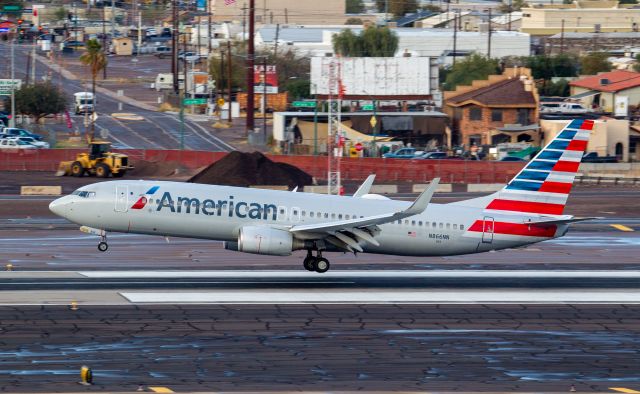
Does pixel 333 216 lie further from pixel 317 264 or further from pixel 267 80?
pixel 267 80

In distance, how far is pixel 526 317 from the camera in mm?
35281

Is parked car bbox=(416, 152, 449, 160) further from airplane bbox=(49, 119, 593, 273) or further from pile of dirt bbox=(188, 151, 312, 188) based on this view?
airplane bbox=(49, 119, 593, 273)

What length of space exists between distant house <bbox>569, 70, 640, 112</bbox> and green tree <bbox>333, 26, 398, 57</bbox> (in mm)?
30259

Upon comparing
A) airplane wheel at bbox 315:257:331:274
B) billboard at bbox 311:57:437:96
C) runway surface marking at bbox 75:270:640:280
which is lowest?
runway surface marking at bbox 75:270:640:280

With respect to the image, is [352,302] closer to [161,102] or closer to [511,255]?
[511,255]

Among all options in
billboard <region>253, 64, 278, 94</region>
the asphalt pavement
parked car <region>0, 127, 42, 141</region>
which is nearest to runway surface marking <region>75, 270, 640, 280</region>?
the asphalt pavement

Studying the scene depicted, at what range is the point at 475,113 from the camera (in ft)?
360

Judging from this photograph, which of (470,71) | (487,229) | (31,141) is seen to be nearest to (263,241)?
(487,229)

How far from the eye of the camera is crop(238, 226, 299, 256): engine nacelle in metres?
39.9

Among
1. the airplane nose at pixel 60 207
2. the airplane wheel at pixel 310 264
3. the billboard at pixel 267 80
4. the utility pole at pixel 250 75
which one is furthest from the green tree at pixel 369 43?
the airplane nose at pixel 60 207

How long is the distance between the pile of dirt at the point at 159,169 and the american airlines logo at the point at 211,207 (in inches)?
1748

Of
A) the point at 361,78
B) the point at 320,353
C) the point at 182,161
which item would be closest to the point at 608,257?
the point at 320,353

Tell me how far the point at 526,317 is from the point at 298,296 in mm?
8364

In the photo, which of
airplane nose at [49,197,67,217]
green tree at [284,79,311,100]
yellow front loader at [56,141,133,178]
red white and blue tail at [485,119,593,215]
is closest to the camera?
airplane nose at [49,197,67,217]
